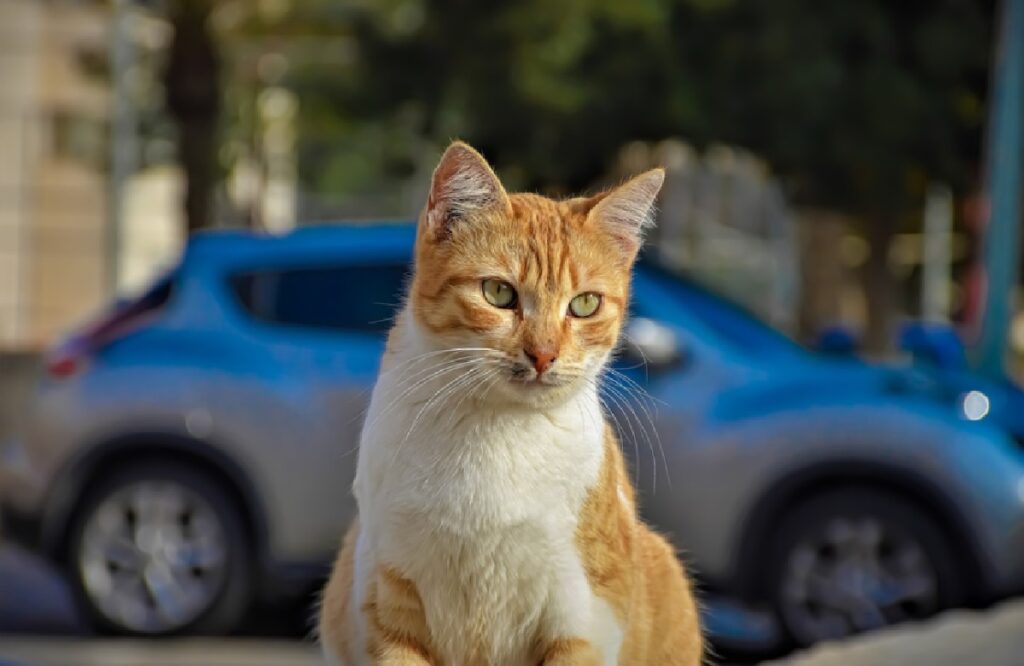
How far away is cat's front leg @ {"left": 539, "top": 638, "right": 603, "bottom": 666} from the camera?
10.4 ft

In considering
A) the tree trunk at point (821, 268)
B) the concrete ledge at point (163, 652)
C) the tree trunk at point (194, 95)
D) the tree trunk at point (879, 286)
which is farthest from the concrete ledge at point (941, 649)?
the tree trunk at point (821, 268)

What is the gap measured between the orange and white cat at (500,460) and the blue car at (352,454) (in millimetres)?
3858

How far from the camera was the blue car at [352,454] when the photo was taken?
761 cm

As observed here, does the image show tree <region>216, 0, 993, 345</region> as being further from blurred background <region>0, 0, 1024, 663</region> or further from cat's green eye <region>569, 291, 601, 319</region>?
cat's green eye <region>569, 291, 601, 319</region>

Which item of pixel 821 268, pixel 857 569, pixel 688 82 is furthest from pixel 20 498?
pixel 821 268

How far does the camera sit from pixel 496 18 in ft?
61.3

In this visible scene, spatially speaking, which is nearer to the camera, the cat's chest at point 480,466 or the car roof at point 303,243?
the cat's chest at point 480,466

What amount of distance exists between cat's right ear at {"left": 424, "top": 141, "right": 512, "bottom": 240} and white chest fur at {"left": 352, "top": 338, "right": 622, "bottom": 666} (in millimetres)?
337

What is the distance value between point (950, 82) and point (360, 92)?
679cm

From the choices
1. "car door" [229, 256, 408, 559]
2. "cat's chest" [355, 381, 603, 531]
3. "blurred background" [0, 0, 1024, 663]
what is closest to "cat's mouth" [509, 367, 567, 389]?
"cat's chest" [355, 381, 603, 531]

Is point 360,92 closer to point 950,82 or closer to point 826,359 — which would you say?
point 950,82

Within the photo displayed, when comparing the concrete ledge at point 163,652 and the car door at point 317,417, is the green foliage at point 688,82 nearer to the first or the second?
the car door at point 317,417

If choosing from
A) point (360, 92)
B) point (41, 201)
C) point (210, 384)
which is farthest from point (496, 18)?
point (41, 201)

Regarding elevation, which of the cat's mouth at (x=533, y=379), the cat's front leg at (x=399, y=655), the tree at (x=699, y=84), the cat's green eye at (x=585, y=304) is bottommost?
the cat's front leg at (x=399, y=655)
